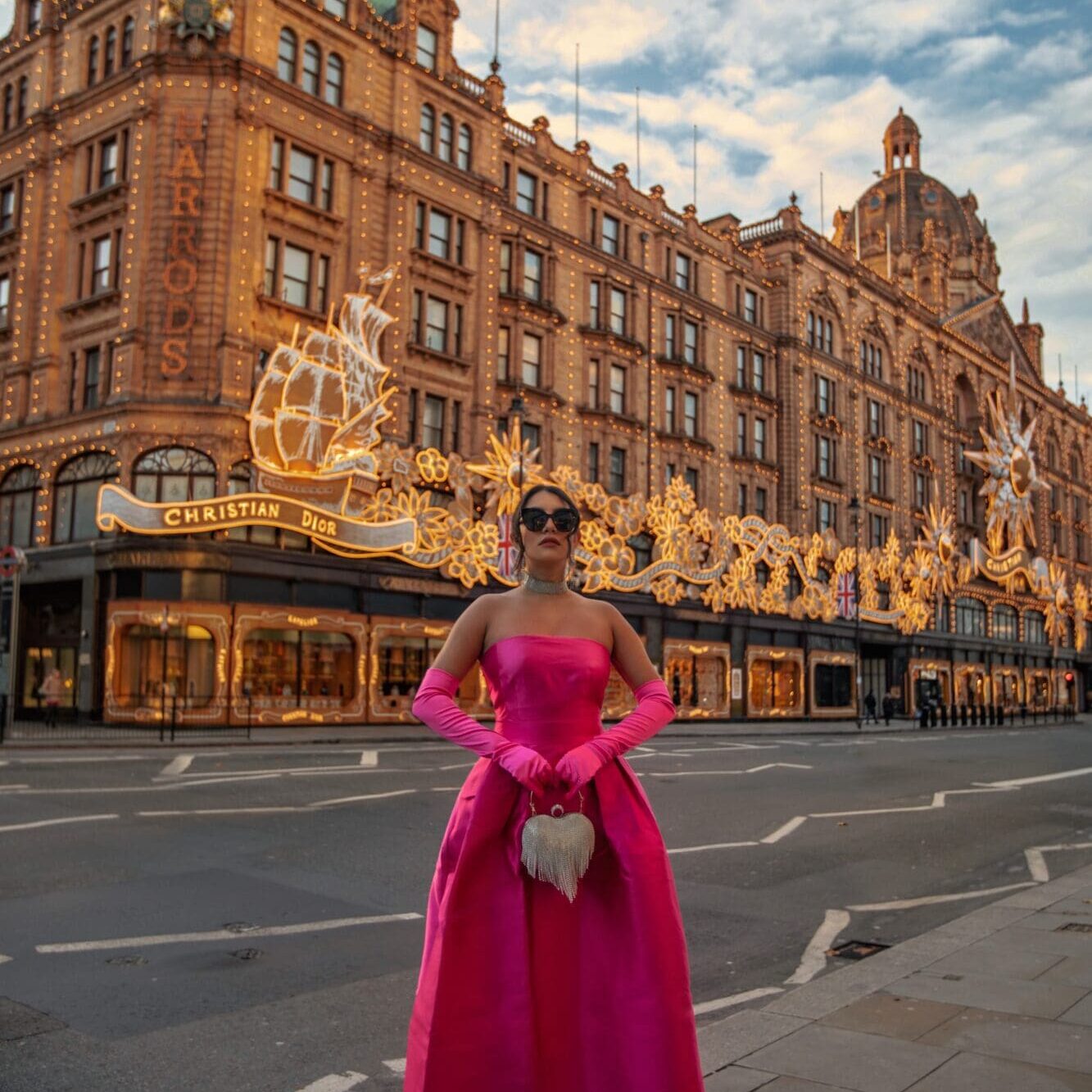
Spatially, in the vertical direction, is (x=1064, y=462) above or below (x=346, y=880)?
above

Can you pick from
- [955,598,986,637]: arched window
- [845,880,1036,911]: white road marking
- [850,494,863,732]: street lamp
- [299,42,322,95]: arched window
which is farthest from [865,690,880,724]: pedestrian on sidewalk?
[845,880,1036,911]: white road marking

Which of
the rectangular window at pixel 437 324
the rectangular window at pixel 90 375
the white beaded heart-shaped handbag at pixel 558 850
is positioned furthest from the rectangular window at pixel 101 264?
the white beaded heart-shaped handbag at pixel 558 850

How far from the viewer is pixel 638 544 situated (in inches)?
1789

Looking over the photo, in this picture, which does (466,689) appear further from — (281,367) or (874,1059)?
(874,1059)

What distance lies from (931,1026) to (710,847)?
6.34 metres

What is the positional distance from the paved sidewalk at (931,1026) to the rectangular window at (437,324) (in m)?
32.2

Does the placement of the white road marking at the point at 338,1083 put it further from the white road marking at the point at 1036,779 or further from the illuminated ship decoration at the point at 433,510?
the illuminated ship decoration at the point at 433,510

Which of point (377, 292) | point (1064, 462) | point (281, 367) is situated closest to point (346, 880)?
point (281, 367)

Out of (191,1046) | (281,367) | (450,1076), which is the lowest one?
(191,1046)

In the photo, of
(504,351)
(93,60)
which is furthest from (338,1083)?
(93,60)

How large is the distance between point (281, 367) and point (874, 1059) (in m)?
29.2

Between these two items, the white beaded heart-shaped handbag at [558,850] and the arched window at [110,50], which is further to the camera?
the arched window at [110,50]

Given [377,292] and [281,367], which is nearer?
[281,367]

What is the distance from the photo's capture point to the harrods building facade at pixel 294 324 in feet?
101
